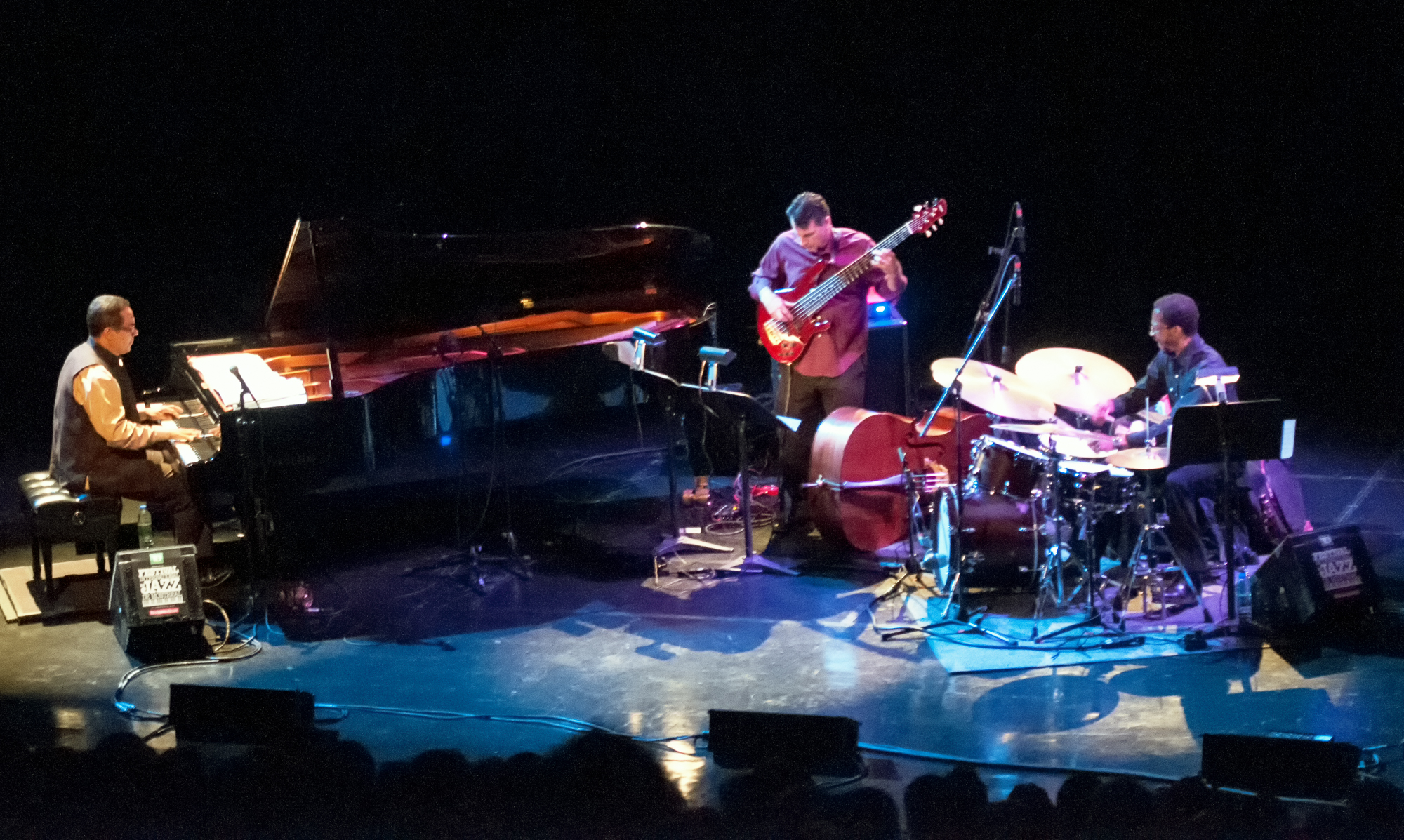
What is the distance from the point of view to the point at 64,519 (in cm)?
609

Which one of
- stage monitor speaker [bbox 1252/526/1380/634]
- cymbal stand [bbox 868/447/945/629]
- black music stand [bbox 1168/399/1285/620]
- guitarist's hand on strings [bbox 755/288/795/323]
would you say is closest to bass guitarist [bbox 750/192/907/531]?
guitarist's hand on strings [bbox 755/288/795/323]

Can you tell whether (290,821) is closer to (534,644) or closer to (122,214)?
(534,644)

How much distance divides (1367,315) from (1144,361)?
156cm

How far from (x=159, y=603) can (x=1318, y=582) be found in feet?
15.8

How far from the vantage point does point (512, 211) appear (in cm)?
927

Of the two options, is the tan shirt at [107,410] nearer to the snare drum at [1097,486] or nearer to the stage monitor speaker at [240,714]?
the stage monitor speaker at [240,714]

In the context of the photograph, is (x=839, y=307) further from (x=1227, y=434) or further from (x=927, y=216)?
(x=1227, y=434)

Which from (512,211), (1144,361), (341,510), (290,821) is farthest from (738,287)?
(290,821)

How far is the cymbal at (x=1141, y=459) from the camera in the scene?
5.07 metres

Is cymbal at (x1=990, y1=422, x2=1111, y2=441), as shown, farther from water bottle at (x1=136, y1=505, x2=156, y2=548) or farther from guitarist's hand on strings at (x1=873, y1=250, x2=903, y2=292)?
water bottle at (x1=136, y1=505, x2=156, y2=548)

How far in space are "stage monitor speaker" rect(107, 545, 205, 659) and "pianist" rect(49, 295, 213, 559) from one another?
2.31 feet

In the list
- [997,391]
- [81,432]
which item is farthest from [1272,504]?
[81,432]

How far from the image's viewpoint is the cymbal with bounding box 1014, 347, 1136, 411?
18.7 feet

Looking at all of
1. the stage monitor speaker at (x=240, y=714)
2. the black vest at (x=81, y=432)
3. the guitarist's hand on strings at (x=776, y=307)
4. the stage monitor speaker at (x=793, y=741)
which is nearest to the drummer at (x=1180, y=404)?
the guitarist's hand on strings at (x=776, y=307)
